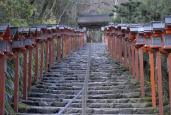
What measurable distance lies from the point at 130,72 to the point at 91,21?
A: 28833 millimetres

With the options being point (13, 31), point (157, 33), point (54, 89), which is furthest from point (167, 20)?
point (54, 89)

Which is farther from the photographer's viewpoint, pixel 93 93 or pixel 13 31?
pixel 93 93

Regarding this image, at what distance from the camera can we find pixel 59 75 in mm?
13703

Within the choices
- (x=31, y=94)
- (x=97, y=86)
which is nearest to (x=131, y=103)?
(x=97, y=86)

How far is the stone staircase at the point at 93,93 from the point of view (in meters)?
9.22

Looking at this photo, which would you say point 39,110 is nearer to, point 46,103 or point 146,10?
point 46,103

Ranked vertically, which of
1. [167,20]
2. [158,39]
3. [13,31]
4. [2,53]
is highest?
[167,20]

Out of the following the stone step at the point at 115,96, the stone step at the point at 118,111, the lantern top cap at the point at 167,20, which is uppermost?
the lantern top cap at the point at 167,20

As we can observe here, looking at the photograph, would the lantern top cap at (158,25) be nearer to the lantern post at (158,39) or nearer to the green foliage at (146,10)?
the lantern post at (158,39)

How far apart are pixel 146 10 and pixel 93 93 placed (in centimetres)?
709

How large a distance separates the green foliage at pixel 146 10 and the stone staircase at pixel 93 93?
139 inches

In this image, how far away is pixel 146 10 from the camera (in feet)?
50.7

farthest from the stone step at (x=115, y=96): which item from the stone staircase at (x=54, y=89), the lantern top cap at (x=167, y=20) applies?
the lantern top cap at (x=167, y=20)

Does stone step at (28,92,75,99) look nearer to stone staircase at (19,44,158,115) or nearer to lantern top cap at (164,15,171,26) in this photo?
stone staircase at (19,44,158,115)
